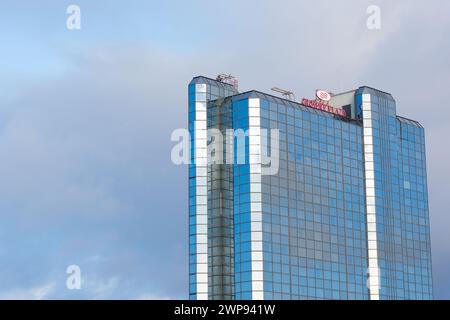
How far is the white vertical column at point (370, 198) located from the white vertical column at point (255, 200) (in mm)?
24530

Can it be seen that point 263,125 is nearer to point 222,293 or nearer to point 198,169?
point 198,169

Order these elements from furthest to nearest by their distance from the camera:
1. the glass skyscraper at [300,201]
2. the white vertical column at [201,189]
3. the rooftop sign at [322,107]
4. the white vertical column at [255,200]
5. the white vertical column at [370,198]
Result: the white vertical column at [370,198] < the rooftop sign at [322,107] < the white vertical column at [201,189] < the glass skyscraper at [300,201] < the white vertical column at [255,200]

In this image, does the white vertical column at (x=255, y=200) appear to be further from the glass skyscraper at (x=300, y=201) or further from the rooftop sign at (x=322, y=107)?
the rooftop sign at (x=322, y=107)

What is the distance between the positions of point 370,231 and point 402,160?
15.9 meters

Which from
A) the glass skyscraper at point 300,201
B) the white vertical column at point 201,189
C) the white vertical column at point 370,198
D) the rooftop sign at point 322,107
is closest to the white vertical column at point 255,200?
the glass skyscraper at point 300,201

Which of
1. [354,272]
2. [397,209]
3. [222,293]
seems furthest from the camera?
[397,209]

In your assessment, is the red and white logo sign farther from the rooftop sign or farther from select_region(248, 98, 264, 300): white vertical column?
select_region(248, 98, 264, 300): white vertical column

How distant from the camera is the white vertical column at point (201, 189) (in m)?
143

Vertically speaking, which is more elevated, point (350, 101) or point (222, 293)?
point (350, 101)

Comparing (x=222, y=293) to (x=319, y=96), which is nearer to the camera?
(x=222, y=293)

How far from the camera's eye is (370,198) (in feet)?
529
